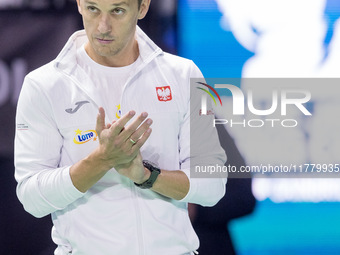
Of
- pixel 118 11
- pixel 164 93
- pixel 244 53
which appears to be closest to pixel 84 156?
pixel 164 93

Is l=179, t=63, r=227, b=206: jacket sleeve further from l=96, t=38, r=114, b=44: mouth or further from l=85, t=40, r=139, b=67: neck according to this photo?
l=96, t=38, r=114, b=44: mouth

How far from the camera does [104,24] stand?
2.23m

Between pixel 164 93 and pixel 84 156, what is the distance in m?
0.41

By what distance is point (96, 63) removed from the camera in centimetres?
241

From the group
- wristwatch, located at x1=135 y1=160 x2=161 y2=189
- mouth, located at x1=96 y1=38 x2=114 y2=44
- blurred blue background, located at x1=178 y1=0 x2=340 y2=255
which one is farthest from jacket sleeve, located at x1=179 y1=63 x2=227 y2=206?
blurred blue background, located at x1=178 y1=0 x2=340 y2=255

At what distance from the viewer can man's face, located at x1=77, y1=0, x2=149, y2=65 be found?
2230 mm

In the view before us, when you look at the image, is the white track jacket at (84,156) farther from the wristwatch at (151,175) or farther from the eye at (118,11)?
the eye at (118,11)

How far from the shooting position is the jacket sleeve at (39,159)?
85.3 inches

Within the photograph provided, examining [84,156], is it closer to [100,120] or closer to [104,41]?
[100,120]

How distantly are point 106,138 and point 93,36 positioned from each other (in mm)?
458

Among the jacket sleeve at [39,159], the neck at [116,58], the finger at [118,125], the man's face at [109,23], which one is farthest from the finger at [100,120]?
the neck at [116,58]

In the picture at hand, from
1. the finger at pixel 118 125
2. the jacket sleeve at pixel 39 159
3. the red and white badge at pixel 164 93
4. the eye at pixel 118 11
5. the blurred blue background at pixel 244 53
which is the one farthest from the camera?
the blurred blue background at pixel 244 53

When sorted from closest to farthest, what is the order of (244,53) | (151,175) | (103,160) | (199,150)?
(103,160), (151,175), (199,150), (244,53)

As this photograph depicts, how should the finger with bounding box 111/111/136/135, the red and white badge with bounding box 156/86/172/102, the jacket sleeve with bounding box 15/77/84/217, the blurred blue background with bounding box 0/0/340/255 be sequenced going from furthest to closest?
1. the blurred blue background with bounding box 0/0/340/255
2. the red and white badge with bounding box 156/86/172/102
3. the jacket sleeve with bounding box 15/77/84/217
4. the finger with bounding box 111/111/136/135
